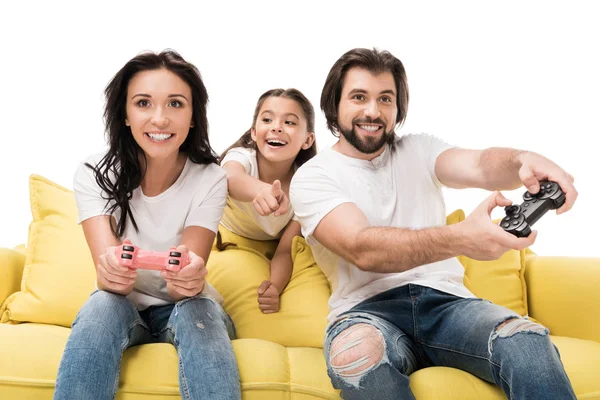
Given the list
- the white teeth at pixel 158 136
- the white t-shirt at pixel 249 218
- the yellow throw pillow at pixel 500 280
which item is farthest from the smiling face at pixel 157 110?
the yellow throw pillow at pixel 500 280

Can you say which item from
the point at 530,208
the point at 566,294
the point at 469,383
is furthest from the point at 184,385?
the point at 566,294

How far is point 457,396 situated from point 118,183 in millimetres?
1053

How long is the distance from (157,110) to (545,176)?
103 centimetres

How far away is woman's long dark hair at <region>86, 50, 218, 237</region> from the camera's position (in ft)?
6.51

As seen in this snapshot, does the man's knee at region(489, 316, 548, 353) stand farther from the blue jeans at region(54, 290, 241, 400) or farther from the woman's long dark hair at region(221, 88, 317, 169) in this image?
the woman's long dark hair at region(221, 88, 317, 169)

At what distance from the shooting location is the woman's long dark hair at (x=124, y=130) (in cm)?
199

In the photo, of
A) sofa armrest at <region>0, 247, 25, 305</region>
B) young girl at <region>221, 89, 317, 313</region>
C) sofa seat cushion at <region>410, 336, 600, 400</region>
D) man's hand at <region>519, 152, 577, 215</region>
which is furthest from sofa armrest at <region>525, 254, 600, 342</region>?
sofa armrest at <region>0, 247, 25, 305</region>

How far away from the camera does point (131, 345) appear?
73.0 inches

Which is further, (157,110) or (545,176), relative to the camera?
(157,110)

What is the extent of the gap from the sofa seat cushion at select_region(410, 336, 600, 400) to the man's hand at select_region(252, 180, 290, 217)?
0.60m

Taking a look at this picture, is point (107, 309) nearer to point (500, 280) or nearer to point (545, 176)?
point (545, 176)

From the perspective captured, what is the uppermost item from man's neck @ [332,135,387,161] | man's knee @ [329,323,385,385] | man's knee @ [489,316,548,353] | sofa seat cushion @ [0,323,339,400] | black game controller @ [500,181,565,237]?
man's neck @ [332,135,387,161]

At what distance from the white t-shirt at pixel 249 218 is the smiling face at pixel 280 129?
0.21ft


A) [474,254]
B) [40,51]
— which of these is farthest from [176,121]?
[40,51]
